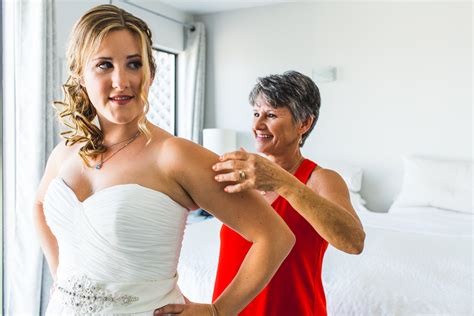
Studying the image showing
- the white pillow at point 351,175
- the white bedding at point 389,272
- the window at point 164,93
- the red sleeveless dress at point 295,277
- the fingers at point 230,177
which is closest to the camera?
the fingers at point 230,177

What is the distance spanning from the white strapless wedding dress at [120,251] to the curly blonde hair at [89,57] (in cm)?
16

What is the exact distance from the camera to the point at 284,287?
3.94ft

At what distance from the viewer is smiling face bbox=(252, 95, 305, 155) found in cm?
139

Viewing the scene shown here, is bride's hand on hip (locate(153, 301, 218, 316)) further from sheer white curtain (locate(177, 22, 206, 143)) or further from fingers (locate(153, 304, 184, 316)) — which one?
sheer white curtain (locate(177, 22, 206, 143))

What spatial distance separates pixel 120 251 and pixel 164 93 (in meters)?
4.14

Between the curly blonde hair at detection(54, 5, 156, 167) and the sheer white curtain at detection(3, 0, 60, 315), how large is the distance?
6.41ft

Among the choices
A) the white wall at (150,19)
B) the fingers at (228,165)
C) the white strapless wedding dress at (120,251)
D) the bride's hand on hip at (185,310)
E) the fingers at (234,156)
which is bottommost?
the bride's hand on hip at (185,310)

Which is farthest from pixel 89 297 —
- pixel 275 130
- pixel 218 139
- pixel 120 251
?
pixel 218 139

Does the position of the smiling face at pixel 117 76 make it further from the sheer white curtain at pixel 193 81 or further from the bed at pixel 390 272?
the sheer white curtain at pixel 193 81

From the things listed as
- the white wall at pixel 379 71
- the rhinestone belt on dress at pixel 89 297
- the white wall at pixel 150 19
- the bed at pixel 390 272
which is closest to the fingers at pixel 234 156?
the rhinestone belt on dress at pixel 89 297

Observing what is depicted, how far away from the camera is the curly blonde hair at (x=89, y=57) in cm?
98

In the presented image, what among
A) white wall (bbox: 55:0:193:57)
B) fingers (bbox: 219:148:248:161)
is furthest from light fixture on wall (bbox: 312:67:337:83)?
fingers (bbox: 219:148:248:161)

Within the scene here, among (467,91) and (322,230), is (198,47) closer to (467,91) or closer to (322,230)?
(467,91)

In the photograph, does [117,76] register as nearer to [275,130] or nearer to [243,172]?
[243,172]
